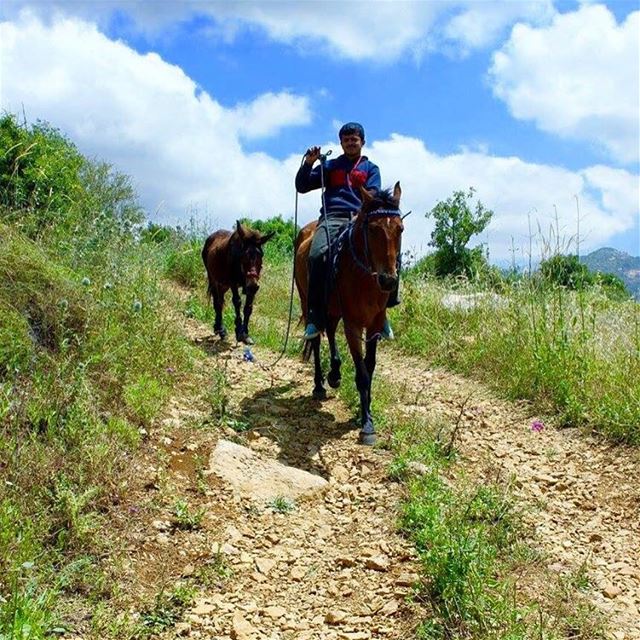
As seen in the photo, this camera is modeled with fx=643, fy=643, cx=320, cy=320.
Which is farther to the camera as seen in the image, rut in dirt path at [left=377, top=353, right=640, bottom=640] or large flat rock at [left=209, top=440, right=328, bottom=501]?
large flat rock at [left=209, top=440, right=328, bottom=501]

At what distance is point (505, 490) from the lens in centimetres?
490

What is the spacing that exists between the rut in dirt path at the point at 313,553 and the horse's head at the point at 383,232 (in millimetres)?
1573

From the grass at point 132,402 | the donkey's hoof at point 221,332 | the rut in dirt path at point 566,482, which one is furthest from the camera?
the donkey's hoof at point 221,332

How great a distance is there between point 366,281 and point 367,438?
1.48 m

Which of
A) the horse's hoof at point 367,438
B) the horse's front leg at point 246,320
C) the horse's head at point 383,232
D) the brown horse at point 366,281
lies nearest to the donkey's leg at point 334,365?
the brown horse at point 366,281

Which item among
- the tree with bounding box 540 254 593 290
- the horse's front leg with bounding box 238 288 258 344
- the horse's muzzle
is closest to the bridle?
the horse's muzzle

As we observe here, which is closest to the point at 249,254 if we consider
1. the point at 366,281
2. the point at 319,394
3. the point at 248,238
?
the point at 248,238

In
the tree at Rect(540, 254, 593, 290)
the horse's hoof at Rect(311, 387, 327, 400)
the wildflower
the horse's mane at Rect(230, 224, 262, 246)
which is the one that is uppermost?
the horse's mane at Rect(230, 224, 262, 246)

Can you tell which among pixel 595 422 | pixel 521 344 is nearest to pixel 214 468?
pixel 595 422

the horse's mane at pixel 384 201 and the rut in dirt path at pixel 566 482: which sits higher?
the horse's mane at pixel 384 201

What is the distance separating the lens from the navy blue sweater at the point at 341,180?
6.93 metres

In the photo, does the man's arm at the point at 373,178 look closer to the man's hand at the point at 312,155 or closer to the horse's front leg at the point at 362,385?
the man's hand at the point at 312,155

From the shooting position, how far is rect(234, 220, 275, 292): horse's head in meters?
9.70

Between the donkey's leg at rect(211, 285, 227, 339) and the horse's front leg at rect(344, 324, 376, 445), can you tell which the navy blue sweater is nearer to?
the horse's front leg at rect(344, 324, 376, 445)
